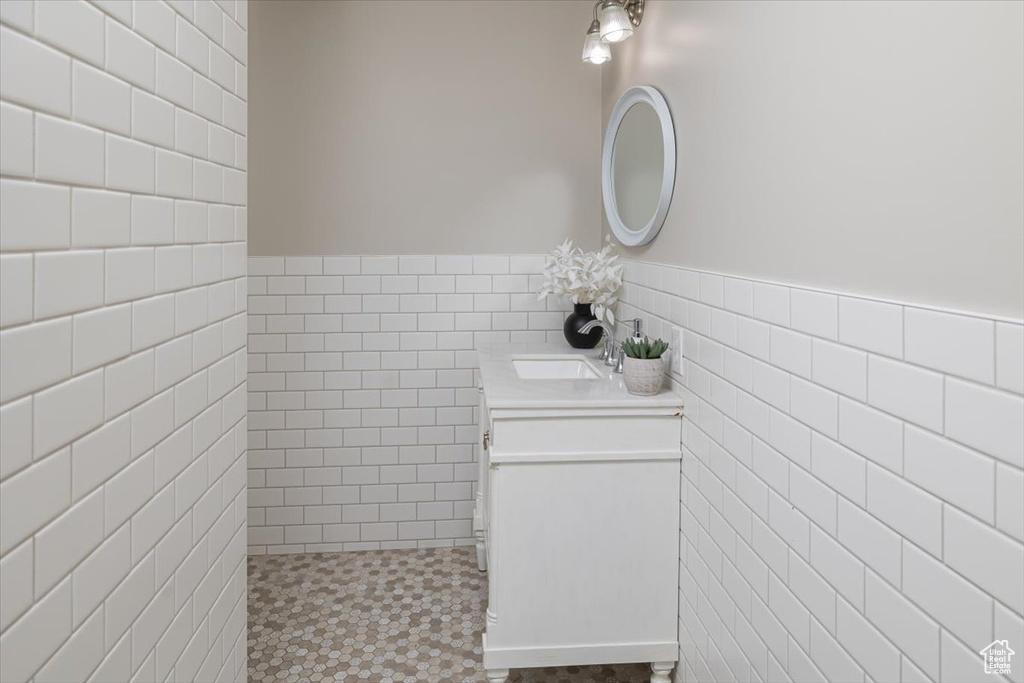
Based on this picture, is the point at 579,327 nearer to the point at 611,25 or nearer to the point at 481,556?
the point at 481,556

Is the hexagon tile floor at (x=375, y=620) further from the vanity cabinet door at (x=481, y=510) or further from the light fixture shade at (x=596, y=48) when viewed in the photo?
the light fixture shade at (x=596, y=48)

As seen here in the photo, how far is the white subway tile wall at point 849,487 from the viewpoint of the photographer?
908 mm

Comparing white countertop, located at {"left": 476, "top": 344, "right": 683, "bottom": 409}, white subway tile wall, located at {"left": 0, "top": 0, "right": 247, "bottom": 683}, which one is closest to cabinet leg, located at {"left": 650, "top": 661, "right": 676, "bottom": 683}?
white countertop, located at {"left": 476, "top": 344, "right": 683, "bottom": 409}

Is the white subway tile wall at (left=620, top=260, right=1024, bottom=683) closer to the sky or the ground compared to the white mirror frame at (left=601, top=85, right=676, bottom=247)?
closer to the ground

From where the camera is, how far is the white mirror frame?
2.26 metres

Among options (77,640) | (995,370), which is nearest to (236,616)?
(77,640)

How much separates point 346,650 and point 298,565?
819mm

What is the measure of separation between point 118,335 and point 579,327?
2.27 meters

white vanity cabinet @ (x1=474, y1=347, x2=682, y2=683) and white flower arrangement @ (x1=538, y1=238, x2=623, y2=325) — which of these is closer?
white vanity cabinet @ (x1=474, y1=347, x2=682, y2=683)

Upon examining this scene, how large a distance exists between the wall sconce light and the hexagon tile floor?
7.07 ft

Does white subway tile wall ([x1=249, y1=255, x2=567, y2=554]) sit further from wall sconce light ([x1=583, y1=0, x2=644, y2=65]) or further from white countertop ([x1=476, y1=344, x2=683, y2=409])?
wall sconce light ([x1=583, y1=0, x2=644, y2=65])

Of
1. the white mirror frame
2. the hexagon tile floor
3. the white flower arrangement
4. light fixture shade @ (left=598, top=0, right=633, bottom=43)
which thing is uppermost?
light fixture shade @ (left=598, top=0, right=633, bottom=43)

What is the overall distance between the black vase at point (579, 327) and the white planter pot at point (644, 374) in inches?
36.4

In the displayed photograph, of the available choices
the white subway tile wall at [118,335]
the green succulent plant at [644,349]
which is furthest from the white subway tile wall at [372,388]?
the white subway tile wall at [118,335]
